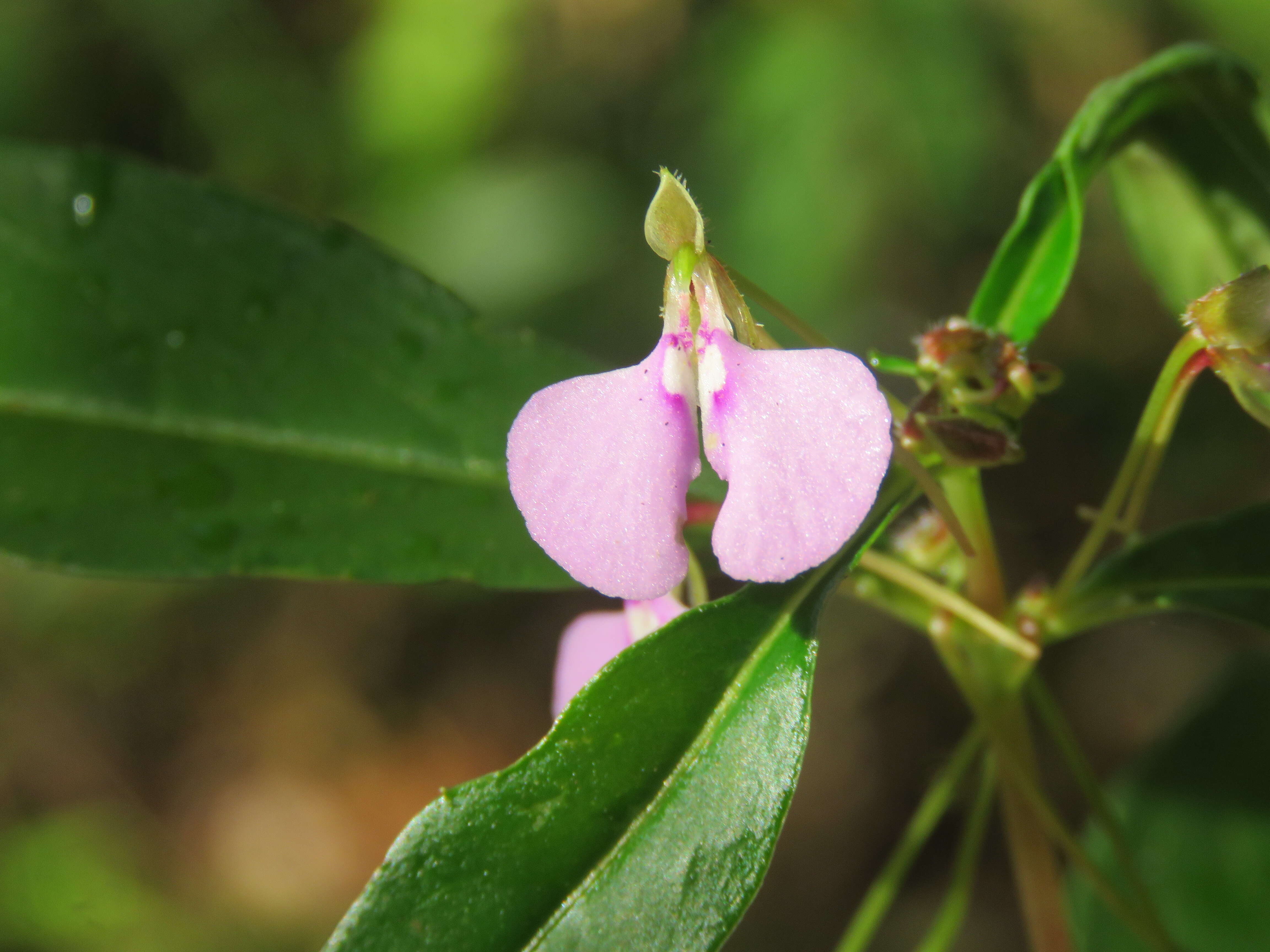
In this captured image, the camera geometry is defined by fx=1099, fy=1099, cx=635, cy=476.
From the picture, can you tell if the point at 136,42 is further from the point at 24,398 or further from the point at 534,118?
the point at 24,398

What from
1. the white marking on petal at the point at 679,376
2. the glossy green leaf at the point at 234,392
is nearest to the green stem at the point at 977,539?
the white marking on petal at the point at 679,376

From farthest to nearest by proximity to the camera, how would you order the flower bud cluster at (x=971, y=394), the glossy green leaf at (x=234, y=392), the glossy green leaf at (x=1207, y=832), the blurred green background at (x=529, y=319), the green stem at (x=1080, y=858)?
the blurred green background at (x=529, y=319), the glossy green leaf at (x=1207, y=832), the glossy green leaf at (x=234, y=392), the green stem at (x=1080, y=858), the flower bud cluster at (x=971, y=394)

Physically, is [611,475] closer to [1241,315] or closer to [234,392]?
[1241,315]

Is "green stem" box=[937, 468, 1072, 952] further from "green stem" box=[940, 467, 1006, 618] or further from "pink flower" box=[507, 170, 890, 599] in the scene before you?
"pink flower" box=[507, 170, 890, 599]

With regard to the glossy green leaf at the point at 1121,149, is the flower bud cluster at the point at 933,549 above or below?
below

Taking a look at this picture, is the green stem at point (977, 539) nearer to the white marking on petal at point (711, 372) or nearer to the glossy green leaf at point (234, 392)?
the white marking on petal at point (711, 372)

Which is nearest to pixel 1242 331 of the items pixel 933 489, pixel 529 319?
Result: pixel 933 489
